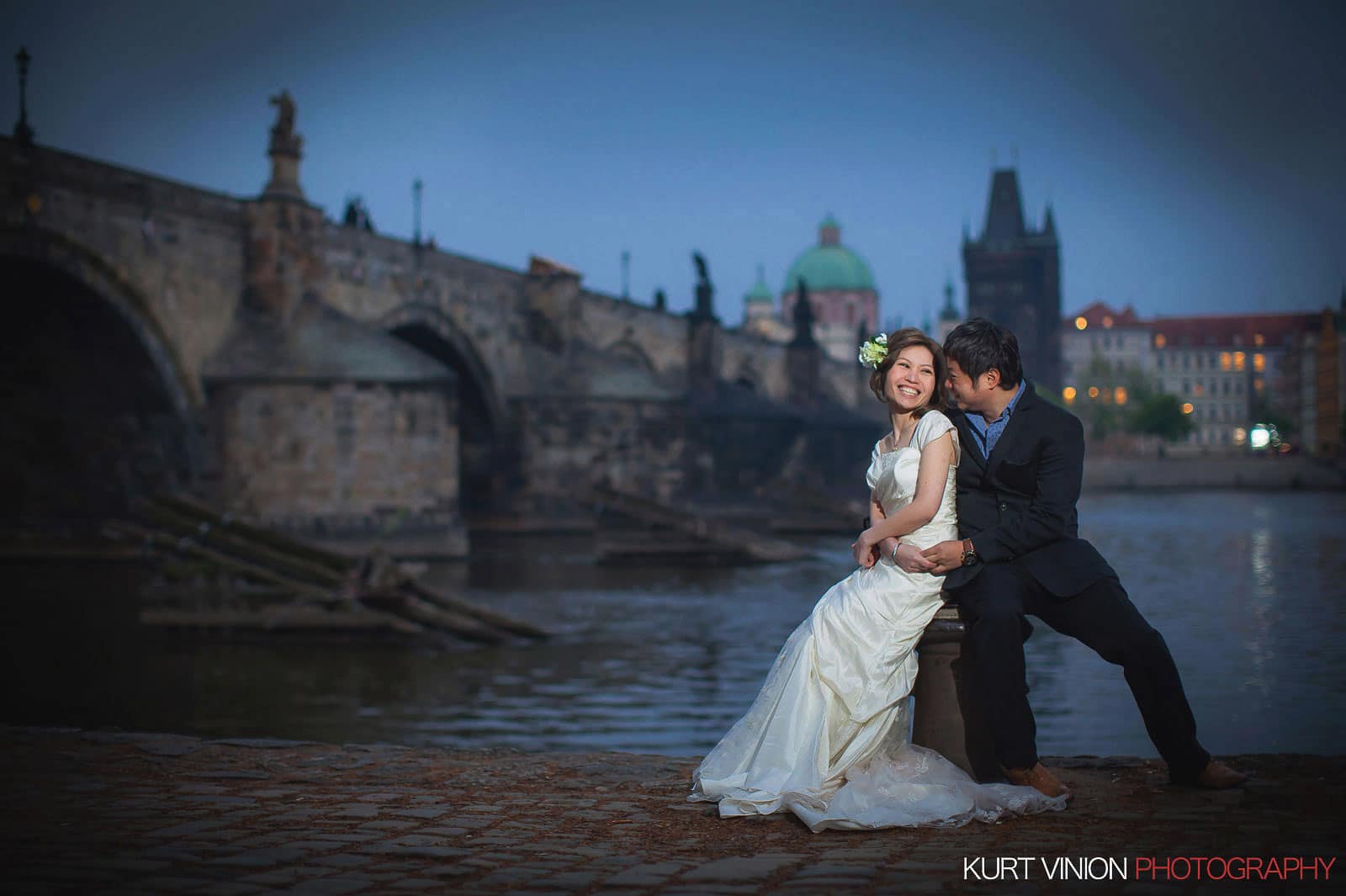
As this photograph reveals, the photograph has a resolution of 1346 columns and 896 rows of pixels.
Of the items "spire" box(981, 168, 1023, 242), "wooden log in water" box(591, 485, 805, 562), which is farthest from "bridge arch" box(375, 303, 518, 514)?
"spire" box(981, 168, 1023, 242)

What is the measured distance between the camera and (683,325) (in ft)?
140

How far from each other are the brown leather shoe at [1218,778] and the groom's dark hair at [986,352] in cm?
135

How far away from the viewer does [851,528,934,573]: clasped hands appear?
14.7 ft

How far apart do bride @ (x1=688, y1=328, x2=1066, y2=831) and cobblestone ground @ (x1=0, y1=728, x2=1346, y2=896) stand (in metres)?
0.13

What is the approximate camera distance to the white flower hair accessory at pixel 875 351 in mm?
4668

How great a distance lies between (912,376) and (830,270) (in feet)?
379

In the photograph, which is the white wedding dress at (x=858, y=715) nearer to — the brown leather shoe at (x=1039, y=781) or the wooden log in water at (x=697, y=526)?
the brown leather shoe at (x=1039, y=781)

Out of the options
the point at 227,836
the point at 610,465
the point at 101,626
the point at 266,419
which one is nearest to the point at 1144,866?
the point at 227,836

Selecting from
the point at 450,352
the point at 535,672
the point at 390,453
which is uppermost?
the point at 450,352

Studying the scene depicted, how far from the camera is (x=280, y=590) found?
40.3 ft

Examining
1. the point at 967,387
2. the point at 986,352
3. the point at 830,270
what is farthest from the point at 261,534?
the point at 830,270

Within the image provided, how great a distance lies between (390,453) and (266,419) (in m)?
1.96

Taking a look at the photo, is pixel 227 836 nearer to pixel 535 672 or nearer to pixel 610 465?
pixel 535 672

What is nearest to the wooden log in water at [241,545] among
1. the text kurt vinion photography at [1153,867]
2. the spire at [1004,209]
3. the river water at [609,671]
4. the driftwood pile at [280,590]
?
the driftwood pile at [280,590]
